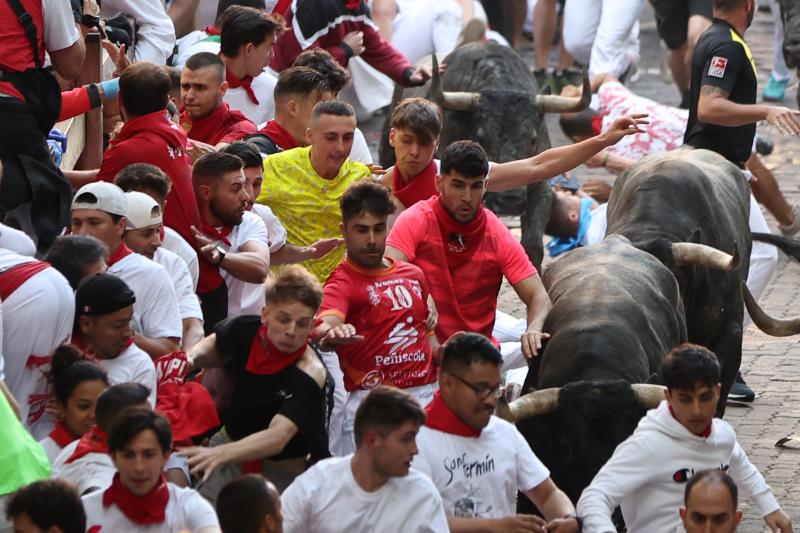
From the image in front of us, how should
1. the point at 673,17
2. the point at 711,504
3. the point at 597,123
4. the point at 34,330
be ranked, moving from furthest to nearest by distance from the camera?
1. the point at 673,17
2. the point at 597,123
3. the point at 34,330
4. the point at 711,504

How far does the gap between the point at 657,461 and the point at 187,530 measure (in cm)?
196

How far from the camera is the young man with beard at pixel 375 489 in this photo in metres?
6.38

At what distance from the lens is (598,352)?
857 cm

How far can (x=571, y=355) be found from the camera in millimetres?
8633

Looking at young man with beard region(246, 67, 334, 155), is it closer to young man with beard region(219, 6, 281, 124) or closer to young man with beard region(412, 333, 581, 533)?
young man with beard region(219, 6, 281, 124)

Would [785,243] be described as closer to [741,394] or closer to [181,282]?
[741,394]

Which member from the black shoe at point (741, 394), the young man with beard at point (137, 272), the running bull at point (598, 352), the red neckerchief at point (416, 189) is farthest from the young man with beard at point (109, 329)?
the black shoe at point (741, 394)

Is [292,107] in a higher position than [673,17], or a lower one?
higher

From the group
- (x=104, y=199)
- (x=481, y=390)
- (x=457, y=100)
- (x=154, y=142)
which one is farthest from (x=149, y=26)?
(x=481, y=390)

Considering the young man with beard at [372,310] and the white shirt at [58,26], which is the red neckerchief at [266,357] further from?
the white shirt at [58,26]

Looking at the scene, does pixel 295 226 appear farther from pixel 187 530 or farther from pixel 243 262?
pixel 187 530

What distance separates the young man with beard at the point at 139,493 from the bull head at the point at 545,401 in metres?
2.03

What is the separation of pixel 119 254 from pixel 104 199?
0.75 ft

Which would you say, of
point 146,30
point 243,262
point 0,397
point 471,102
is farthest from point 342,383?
point 471,102
